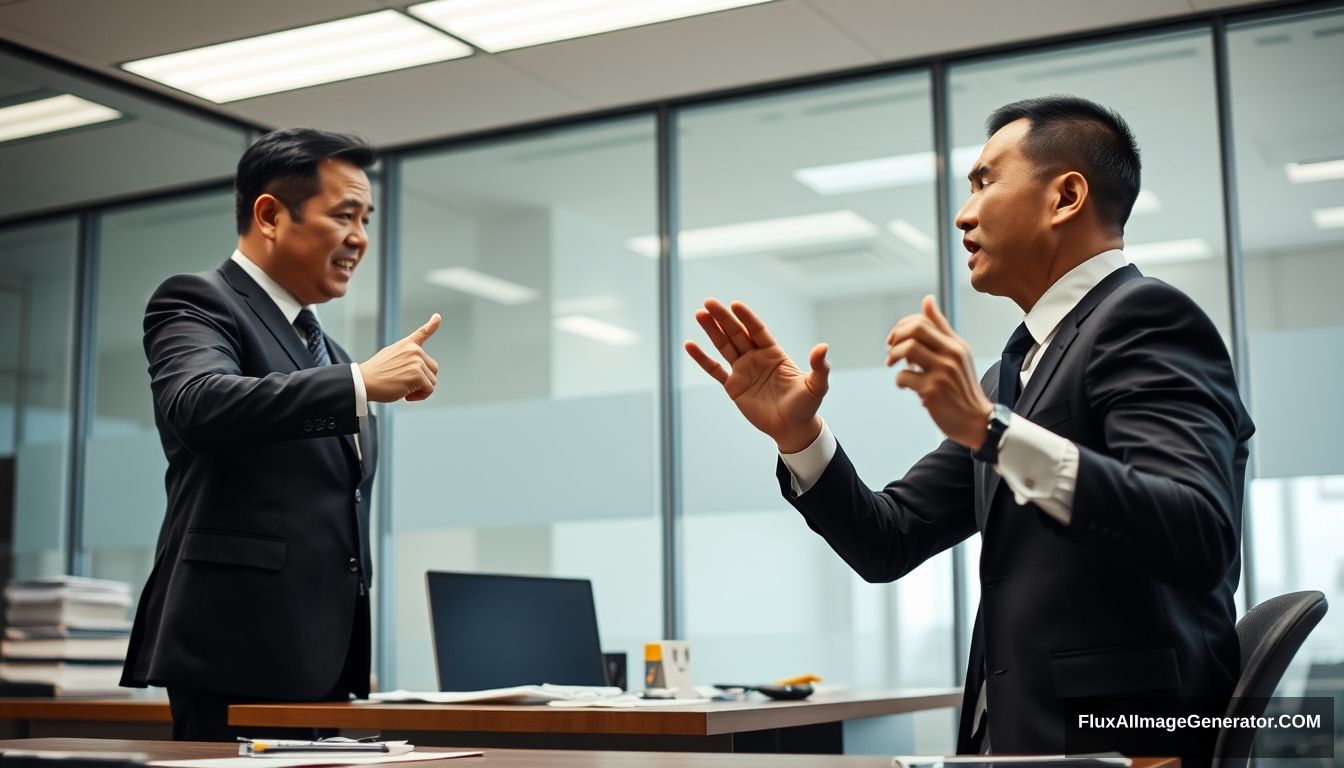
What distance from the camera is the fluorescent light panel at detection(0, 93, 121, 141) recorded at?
4.74 meters

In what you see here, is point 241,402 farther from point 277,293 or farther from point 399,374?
point 277,293

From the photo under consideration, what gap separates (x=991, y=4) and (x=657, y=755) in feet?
11.0

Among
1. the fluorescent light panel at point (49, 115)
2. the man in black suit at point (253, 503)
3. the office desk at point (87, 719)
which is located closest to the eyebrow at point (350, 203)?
the man in black suit at point (253, 503)

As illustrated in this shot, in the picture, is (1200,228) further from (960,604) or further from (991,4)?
(960,604)

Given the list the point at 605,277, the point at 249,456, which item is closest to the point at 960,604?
the point at 605,277

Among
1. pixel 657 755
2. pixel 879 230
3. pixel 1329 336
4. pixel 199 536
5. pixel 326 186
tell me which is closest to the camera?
pixel 657 755

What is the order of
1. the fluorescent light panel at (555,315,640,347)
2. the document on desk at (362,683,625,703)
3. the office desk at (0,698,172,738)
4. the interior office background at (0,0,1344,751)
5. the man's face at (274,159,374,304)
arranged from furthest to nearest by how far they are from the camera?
the fluorescent light panel at (555,315,640,347) < the interior office background at (0,0,1344,751) < the office desk at (0,698,172,738) < the man's face at (274,159,374,304) < the document on desk at (362,683,625,703)

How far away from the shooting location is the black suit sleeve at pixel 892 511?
1893mm

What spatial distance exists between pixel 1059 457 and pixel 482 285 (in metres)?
4.23

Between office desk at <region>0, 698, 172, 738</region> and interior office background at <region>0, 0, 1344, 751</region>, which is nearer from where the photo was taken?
office desk at <region>0, 698, 172, 738</region>

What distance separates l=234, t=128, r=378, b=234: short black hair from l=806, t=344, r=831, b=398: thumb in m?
1.24

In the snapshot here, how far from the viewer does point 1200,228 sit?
448 centimetres

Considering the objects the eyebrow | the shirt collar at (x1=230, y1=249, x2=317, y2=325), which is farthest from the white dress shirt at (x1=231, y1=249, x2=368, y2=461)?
the eyebrow

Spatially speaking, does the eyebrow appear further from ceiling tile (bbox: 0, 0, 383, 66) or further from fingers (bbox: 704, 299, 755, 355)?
ceiling tile (bbox: 0, 0, 383, 66)
